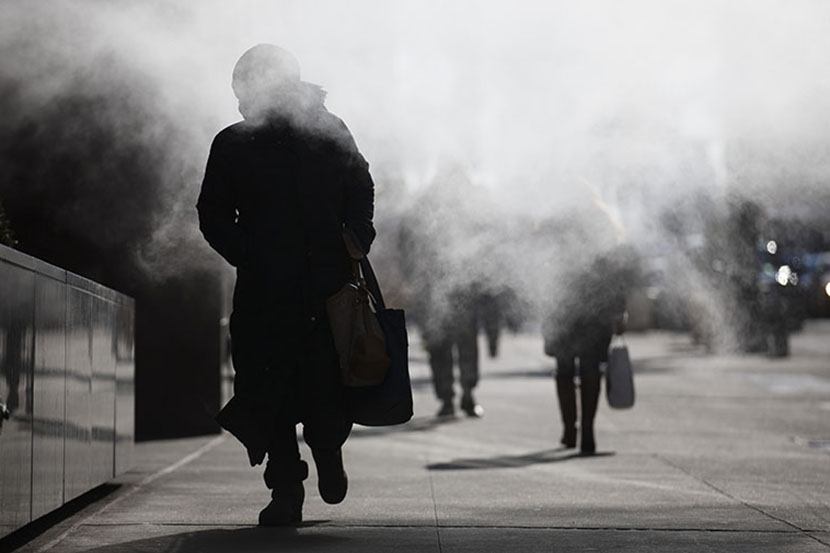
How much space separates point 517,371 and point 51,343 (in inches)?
675

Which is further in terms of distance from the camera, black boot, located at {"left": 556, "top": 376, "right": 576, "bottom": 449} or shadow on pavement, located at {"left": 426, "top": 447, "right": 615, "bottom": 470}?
black boot, located at {"left": 556, "top": 376, "right": 576, "bottom": 449}

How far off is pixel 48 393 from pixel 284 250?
3.55ft

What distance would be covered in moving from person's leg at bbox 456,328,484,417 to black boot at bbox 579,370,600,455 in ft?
10.7

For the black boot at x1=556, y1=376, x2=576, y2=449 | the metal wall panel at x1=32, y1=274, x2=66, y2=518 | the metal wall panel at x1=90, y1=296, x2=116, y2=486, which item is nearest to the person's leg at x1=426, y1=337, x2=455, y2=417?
the black boot at x1=556, y1=376, x2=576, y2=449

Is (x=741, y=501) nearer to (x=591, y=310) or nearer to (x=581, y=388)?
(x=581, y=388)

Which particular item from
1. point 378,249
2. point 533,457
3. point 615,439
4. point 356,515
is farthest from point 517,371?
point 356,515

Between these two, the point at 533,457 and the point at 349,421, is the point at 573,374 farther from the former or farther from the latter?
the point at 349,421

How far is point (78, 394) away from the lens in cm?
662

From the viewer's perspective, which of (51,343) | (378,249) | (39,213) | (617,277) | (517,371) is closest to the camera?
(51,343)

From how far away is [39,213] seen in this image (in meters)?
9.95

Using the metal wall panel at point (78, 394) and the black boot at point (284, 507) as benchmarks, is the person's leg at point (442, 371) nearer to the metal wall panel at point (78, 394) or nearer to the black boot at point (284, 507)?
the metal wall panel at point (78, 394)

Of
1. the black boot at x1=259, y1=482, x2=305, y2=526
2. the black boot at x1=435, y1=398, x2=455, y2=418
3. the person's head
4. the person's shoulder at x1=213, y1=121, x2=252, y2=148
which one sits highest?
the person's head

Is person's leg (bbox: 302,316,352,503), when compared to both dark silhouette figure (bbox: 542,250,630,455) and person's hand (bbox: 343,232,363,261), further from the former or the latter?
dark silhouette figure (bbox: 542,250,630,455)

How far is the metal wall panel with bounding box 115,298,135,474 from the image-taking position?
7.66 metres
